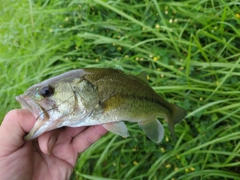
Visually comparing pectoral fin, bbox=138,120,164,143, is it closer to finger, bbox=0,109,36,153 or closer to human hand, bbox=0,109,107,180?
human hand, bbox=0,109,107,180

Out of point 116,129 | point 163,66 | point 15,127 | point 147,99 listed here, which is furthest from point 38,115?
point 163,66

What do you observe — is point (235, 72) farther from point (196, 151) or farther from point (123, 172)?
point (123, 172)

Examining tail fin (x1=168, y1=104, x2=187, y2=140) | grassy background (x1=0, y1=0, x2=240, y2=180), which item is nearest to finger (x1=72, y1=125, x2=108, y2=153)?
tail fin (x1=168, y1=104, x2=187, y2=140)

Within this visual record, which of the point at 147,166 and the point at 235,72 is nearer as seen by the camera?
the point at 235,72

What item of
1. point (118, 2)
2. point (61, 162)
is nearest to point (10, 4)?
point (118, 2)

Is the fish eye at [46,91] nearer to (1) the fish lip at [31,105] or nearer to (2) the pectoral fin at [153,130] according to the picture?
(1) the fish lip at [31,105]

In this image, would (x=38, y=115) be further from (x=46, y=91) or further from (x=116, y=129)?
(x=116, y=129)

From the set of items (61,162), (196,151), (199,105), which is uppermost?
(61,162)

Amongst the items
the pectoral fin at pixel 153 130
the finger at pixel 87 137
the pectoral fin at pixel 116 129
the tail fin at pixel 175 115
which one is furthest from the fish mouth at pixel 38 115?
the tail fin at pixel 175 115
